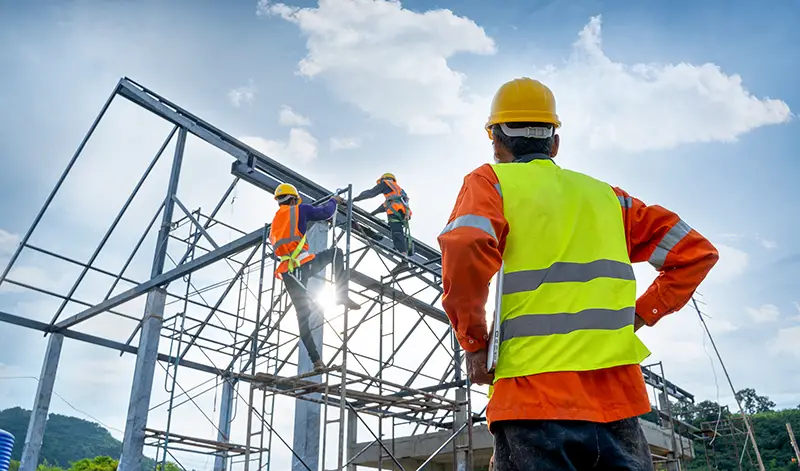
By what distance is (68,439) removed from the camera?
38.7 m

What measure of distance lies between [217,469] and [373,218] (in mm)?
7325

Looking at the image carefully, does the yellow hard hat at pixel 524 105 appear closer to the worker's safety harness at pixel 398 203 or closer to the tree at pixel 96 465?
the worker's safety harness at pixel 398 203

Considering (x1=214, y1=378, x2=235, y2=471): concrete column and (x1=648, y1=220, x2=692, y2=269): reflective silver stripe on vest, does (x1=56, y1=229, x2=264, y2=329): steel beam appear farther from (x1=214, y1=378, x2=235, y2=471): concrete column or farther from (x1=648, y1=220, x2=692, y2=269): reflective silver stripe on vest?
(x1=648, y1=220, x2=692, y2=269): reflective silver stripe on vest

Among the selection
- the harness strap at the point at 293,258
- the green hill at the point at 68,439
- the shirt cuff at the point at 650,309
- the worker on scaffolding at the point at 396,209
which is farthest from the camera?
the green hill at the point at 68,439

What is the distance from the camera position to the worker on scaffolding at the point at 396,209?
477 inches

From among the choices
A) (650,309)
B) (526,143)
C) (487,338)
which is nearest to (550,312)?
(487,338)

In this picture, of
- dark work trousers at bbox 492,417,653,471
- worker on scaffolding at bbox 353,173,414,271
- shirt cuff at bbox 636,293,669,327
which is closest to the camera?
dark work trousers at bbox 492,417,653,471

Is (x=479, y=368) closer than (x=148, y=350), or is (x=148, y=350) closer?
(x=479, y=368)

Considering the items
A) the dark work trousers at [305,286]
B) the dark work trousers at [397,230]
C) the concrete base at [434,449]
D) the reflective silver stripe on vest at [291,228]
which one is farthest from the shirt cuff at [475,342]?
the concrete base at [434,449]

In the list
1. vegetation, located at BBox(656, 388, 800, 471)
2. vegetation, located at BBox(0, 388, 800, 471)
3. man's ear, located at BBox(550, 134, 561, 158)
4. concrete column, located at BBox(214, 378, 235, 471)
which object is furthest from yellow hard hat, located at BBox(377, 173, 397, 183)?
vegetation, located at BBox(656, 388, 800, 471)

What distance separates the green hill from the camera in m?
34.3

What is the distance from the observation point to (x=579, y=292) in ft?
6.81

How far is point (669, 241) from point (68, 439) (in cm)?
4403

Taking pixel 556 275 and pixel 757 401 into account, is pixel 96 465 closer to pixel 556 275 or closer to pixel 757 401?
pixel 556 275
